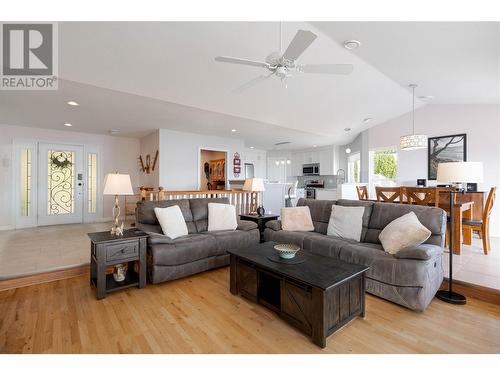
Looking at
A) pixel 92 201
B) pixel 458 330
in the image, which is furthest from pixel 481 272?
pixel 92 201

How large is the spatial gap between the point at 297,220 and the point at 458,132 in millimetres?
4486

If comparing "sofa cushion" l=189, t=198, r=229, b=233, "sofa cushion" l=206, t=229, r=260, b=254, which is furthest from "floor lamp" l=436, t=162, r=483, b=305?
"sofa cushion" l=189, t=198, r=229, b=233

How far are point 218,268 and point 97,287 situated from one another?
1.41 metres

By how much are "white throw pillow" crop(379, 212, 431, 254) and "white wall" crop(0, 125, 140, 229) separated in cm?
638

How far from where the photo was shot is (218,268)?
3404 mm

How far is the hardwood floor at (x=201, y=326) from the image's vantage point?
1.82 m

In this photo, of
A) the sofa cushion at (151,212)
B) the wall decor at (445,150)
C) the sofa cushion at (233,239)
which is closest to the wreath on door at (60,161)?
the sofa cushion at (151,212)

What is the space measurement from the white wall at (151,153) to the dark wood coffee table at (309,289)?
4.09m

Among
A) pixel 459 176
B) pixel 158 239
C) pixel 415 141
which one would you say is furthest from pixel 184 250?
pixel 415 141

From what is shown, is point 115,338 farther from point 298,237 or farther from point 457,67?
point 457,67

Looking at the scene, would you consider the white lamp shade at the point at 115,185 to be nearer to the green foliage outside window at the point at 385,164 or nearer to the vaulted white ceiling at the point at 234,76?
the vaulted white ceiling at the point at 234,76

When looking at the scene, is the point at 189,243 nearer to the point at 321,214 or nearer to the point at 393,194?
the point at 321,214

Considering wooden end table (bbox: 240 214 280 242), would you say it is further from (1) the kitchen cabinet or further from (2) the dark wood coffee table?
(1) the kitchen cabinet
